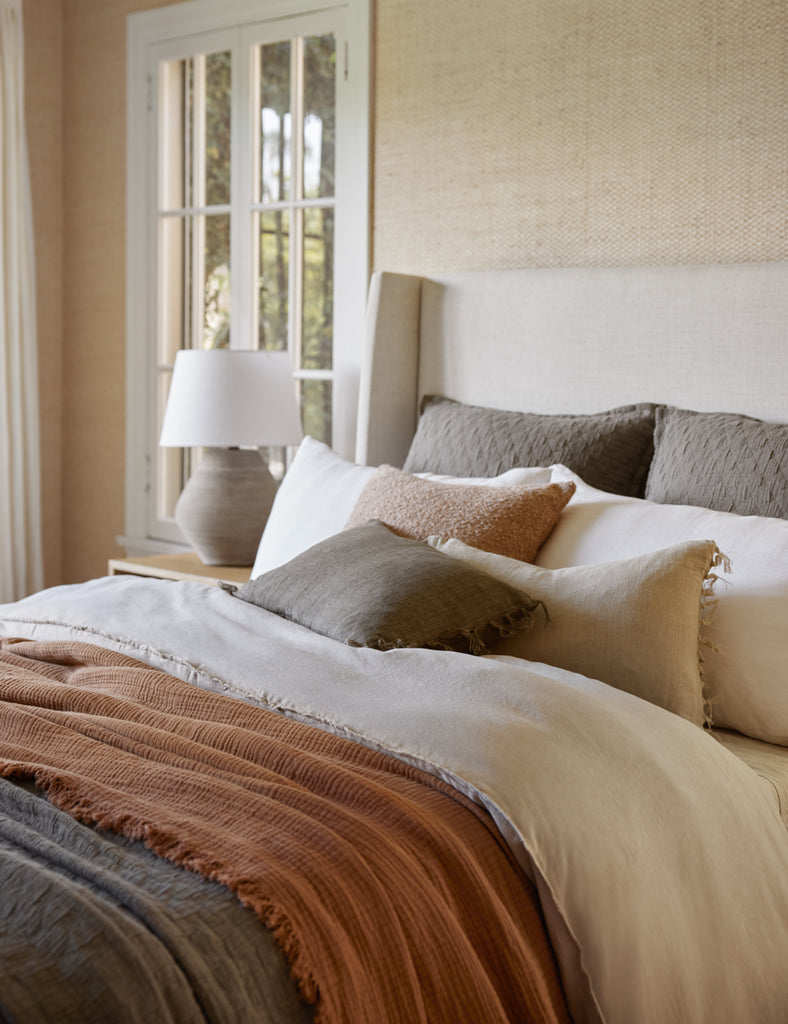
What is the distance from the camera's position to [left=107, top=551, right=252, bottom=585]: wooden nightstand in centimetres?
318

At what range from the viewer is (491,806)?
141cm

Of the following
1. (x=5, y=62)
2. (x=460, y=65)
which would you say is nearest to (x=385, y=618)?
(x=460, y=65)

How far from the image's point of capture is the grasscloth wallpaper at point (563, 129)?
2725mm

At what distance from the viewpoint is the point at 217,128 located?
3.88 m

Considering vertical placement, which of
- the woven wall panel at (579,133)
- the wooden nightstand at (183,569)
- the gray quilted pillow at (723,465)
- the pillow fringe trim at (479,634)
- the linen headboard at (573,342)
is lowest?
the wooden nightstand at (183,569)

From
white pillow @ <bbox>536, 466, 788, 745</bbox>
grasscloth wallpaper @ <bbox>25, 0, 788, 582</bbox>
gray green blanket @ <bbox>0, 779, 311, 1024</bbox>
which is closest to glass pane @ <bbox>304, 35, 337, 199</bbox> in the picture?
grasscloth wallpaper @ <bbox>25, 0, 788, 582</bbox>

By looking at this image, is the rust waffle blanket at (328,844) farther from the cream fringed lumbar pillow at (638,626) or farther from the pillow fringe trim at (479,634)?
the cream fringed lumbar pillow at (638,626)

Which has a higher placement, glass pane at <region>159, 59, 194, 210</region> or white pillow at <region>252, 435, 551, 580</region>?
glass pane at <region>159, 59, 194, 210</region>

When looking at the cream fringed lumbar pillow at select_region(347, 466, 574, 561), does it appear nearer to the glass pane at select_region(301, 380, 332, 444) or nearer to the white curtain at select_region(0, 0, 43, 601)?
the glass pane at select_region(301, 380, 332, 444)

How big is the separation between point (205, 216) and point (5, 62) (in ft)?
3.07

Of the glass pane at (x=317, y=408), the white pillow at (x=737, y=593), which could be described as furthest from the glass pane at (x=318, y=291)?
the white pillow at (x=737, y=593)

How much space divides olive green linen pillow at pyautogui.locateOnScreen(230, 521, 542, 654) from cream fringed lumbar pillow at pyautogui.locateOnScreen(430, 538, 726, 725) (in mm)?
54

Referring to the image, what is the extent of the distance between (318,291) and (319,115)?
55 cm

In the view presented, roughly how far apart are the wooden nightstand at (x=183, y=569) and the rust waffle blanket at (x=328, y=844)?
1.57 meters
